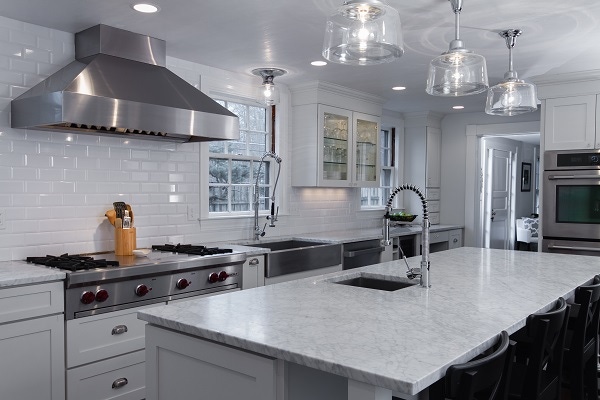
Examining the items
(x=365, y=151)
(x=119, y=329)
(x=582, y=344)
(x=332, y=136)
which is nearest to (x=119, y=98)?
(x=119, y=329)

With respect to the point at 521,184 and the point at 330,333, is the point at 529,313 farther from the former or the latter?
the point at 521,184

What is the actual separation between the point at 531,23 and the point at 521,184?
21.8 feet

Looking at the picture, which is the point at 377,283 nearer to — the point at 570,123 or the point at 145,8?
the point at 145,8

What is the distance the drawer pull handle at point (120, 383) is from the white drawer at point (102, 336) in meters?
0.17

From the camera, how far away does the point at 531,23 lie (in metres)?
3.43

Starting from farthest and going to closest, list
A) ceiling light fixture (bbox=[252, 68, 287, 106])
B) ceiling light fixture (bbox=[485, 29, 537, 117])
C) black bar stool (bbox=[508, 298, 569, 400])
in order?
ceiling light fixture (bbox=[252, 68, 287, 106])
ceiling light fixture (bbox=[485, 29, 537, 117])
black bar stool (bbox=[508, 298, 569, 400])

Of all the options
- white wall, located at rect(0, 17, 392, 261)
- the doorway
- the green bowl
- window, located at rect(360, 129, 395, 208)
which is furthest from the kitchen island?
the doorway

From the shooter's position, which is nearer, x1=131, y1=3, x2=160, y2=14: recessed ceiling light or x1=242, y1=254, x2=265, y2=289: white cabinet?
x1=131, y1=3, x2=160, y2=14: recessed ceiling light

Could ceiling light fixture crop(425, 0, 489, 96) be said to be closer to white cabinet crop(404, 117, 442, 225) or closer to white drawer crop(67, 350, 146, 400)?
white drawer crop(67, 350, 146, 400)

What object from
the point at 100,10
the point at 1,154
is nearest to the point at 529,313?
the point at 100,10

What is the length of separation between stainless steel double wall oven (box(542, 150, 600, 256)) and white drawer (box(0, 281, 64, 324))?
4446 mm

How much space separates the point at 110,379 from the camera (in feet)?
10.3

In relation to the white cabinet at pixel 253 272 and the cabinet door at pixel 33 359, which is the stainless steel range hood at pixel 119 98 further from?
the cabinet door at pixel 33 359

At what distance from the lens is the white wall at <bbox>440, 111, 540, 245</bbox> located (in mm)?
7349
